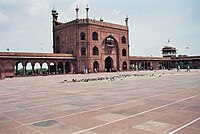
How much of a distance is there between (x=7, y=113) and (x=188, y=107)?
19.2ft

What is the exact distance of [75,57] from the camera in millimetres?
43469

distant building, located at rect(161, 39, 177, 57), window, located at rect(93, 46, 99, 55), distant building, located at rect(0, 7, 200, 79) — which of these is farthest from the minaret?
distant building, located at rect(161, 39, 177, 57)

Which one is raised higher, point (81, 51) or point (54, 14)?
point (54, 14)

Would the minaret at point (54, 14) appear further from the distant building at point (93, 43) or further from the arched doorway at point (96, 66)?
the arched doorway at point (96, 66)

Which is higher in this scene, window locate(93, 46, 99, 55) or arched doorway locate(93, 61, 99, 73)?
window locate(93, 46, 99, 55)

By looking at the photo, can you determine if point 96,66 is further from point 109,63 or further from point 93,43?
point 109,63

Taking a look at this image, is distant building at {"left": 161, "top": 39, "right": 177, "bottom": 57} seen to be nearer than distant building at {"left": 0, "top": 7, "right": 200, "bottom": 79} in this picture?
No

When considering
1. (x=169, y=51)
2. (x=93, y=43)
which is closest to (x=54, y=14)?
(x=93, y=43)

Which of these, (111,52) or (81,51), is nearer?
(81,51)

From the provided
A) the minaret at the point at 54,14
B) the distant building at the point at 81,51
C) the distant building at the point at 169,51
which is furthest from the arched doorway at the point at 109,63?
the distant building at the point at 169,51

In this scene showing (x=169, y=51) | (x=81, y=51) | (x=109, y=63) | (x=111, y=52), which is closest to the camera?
(x=81, y=51)

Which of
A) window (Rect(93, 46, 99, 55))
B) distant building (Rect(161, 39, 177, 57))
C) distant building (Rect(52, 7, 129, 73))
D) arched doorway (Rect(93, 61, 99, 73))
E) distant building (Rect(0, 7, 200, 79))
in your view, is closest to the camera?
distant building (Rect(0, 7, 200, 79))

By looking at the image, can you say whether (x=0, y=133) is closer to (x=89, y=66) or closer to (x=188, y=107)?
(x=188, y=107)

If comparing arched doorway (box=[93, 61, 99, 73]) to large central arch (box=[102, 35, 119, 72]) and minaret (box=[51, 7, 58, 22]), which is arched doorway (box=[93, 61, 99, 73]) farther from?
minaret (box=[51, 7, 58, 22])
